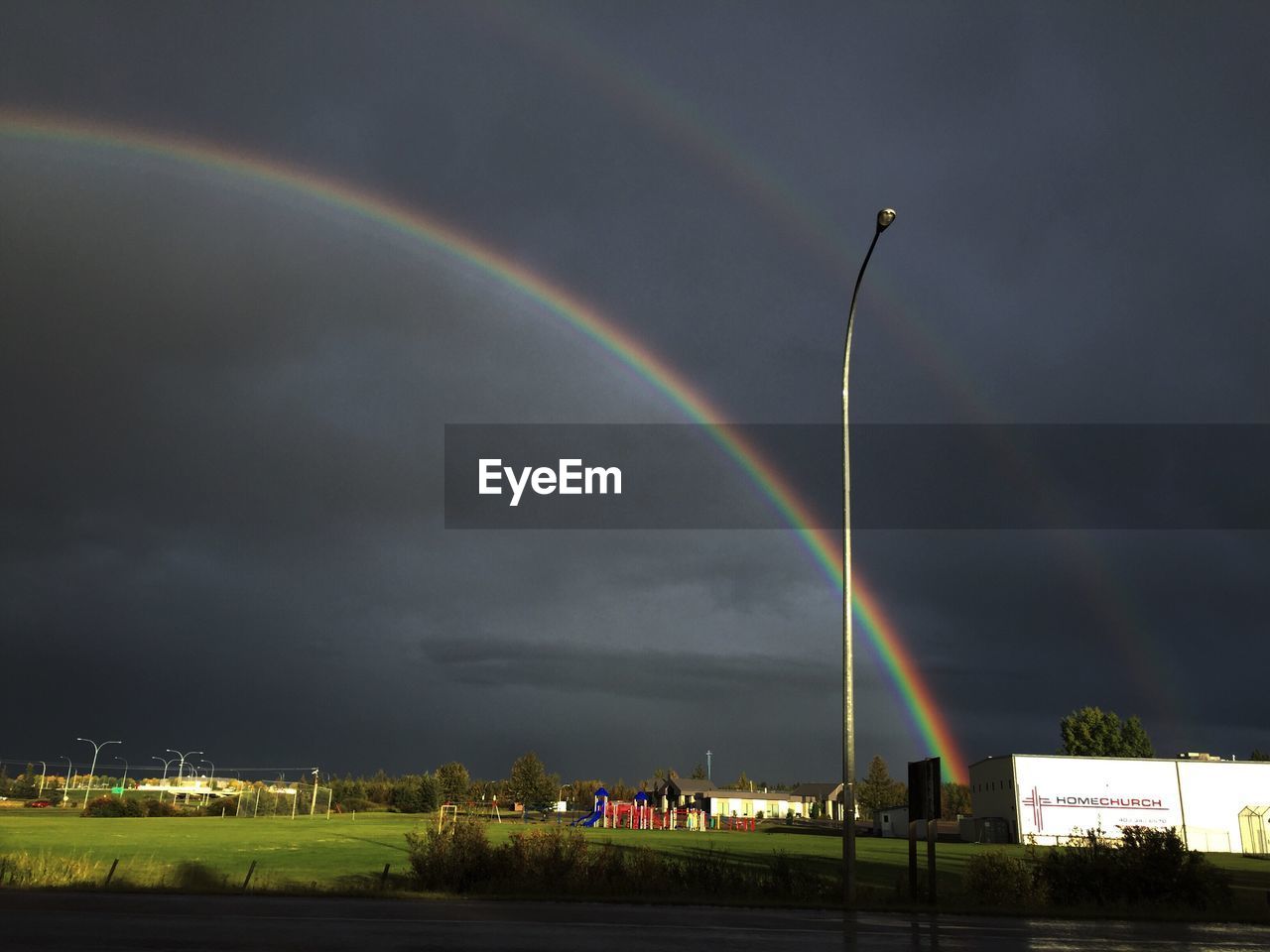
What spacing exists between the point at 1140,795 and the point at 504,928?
69.3 meters

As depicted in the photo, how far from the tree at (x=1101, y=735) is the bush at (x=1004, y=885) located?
126 meters

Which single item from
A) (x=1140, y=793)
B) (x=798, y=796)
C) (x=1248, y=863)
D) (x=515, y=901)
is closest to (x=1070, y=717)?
(x=798, y=796)

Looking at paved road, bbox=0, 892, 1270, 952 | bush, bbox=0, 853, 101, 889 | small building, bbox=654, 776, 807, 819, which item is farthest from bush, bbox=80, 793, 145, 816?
paved road, bbox=0, 892, 1270, 952

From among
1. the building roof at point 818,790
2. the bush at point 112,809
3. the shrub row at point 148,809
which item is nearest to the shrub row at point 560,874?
the bush at point 112,809

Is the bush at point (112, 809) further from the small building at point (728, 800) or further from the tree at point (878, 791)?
the tree at point (878, 791)

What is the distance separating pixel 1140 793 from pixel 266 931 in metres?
72.3

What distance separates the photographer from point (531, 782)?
150875 mm

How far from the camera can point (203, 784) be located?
17138 cm

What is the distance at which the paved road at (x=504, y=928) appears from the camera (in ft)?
45.6

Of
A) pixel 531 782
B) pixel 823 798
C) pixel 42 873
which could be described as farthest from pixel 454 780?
pixel 42 873

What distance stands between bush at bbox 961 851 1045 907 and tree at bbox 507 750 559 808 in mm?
132984

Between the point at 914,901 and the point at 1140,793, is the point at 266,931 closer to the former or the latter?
the point at 914,901

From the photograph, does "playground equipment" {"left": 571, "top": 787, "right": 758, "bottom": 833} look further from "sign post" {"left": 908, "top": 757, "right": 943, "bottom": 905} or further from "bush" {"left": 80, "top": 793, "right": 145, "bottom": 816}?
"sign post" {"left": 908, "top": 757, "right": 943, "bottom": 905}

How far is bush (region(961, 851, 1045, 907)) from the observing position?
23828mm
